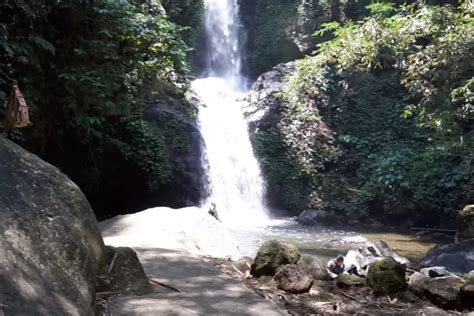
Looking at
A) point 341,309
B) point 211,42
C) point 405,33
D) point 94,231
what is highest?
point 211,42

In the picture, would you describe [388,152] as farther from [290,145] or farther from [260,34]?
[260,34]

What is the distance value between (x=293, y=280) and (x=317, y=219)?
33.2ft

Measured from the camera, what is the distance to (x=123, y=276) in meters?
3.06

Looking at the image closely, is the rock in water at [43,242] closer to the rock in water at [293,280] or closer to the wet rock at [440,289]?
the rock in water at [293,280]

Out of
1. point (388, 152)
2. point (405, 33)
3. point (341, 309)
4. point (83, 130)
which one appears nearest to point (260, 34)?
point (388, 152)

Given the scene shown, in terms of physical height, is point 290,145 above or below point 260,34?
below

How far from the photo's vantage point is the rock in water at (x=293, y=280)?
3.55 m

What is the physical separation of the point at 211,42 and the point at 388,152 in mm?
9918

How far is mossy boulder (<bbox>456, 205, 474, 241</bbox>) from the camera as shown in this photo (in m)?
9.95

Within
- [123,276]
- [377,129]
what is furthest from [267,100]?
[123,276]

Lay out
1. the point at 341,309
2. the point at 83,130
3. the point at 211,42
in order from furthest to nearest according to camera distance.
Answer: the point at 211,42
the point at 83,130
the point at 341,309

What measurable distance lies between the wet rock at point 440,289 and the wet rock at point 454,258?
2918 millimetres

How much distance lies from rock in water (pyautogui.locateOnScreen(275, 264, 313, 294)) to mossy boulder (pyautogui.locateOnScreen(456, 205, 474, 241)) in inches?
297

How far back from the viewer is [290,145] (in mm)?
16484
